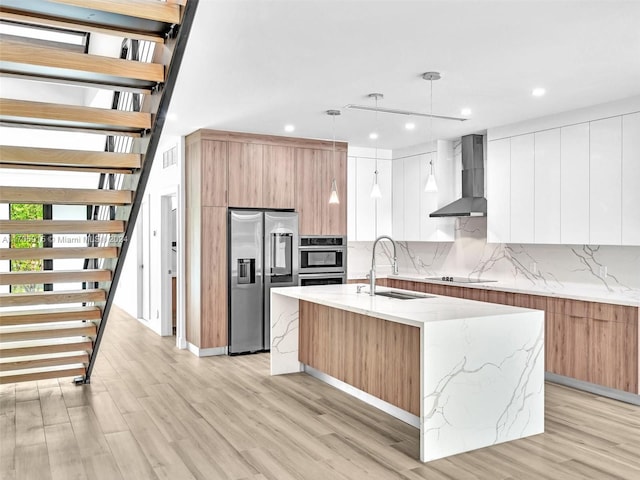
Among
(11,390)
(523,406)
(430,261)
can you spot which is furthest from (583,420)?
(11,390)

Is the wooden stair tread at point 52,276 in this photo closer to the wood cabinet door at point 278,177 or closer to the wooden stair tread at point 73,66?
the wooden stair tread at point 73,66

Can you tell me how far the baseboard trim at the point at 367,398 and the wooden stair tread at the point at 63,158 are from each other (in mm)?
2577

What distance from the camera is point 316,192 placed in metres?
6.77

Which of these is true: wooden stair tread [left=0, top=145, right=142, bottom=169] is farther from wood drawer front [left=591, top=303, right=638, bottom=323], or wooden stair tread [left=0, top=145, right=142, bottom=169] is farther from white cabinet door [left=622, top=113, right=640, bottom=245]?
white cabinet door [left=622, top=113, right=640, bottom=245]

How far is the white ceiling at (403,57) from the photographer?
9.37ft

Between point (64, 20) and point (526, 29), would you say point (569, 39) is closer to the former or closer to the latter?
point (526, 29)

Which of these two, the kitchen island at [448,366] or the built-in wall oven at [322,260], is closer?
the kitchen island at [448,366]

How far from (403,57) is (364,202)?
12.6 ft

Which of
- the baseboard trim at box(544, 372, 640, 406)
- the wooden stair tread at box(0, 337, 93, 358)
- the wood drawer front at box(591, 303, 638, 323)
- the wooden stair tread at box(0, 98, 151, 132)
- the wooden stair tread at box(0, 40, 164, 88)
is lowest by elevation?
the baseboard trim at box(544, 372, 640, 406)

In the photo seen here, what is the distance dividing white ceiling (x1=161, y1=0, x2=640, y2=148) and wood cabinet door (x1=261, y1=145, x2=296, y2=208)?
1.00m

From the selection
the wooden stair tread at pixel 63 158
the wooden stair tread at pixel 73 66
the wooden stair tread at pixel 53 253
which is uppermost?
the wooden stair tread at pixel 73 66

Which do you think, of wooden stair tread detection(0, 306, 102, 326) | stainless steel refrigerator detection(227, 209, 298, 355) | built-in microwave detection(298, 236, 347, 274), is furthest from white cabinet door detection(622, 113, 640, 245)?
wooden stair tread detection(0, 306, 102, 326)

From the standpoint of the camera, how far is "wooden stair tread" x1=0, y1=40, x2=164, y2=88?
2.13m

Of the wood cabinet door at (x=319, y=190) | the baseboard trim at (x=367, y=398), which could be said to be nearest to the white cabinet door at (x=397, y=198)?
the wood cabinet door at (x=319, y=190)
